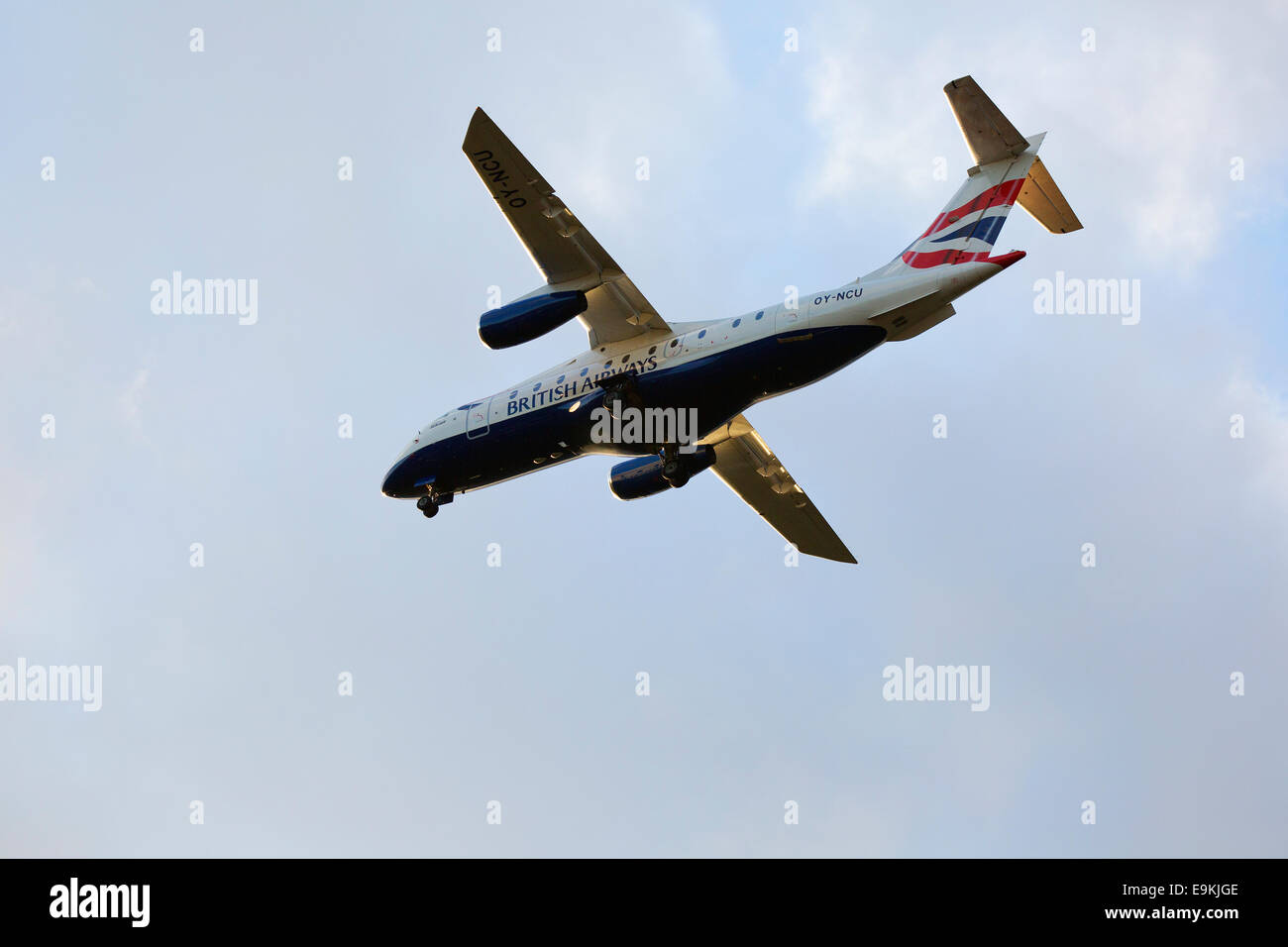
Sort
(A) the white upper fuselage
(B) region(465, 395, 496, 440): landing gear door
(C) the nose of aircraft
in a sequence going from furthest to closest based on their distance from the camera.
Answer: (C) the nose of aircraft < (B) region(465, 395, 496, 440): landing gear door < (A) the white upper fuselage

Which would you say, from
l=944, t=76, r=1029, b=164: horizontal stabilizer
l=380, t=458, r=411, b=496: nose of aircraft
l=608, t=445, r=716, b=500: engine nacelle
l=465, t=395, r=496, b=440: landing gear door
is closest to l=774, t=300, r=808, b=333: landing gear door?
l=944, t=76, r=1029, b=164: horizontal stabilizer

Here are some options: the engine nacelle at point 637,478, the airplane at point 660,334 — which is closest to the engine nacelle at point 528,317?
the airplane at point 660,334

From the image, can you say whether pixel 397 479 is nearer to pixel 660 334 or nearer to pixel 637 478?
pixel 637 478

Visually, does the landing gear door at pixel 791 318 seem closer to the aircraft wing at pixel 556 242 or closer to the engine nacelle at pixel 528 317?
the aircraft wing at pixel 556 242

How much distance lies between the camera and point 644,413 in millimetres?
27328

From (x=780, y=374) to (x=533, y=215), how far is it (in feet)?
16.2

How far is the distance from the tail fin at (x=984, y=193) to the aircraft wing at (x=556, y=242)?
4539mm

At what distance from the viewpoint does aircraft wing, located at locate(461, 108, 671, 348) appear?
25469 mm

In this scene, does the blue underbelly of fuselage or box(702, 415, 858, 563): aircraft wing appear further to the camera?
box(702, 415, 858, 563): aircraft wing

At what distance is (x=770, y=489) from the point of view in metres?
32.0

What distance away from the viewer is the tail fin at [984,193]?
25312 mm

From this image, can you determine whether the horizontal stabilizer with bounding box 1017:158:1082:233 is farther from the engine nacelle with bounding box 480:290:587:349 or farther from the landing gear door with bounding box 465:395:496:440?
the landing gear door with bounding box 465:395:496:440

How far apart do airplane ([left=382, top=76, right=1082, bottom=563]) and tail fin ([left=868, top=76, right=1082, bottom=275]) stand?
23mm

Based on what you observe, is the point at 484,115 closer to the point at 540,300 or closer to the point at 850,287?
the point at 540,300
